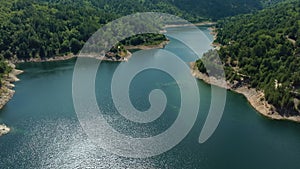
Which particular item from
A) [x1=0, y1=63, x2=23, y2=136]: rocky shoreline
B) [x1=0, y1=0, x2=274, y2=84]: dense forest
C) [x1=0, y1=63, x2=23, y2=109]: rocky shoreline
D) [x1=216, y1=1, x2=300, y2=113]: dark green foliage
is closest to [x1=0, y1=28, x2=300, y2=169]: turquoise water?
[x1=0, y1=63, x2=23, y2=136]: rocky shoreline

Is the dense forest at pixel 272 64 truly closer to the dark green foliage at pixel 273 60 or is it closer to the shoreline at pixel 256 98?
the dark green foliage at pixel 273 60

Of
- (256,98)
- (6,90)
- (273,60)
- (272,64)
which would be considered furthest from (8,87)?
(273,60)

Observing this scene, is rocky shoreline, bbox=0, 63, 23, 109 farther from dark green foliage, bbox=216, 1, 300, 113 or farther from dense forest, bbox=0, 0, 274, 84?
dark green foliage, bbox=216, 1, 300, 113

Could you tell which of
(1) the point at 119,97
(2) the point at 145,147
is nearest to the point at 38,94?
(1) the point at 119,97

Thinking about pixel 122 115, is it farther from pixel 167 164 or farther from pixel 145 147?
pixel 167 164

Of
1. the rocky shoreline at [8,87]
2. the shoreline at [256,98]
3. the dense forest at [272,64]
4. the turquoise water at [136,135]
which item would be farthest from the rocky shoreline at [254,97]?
the rocky shoreline at [8,87]

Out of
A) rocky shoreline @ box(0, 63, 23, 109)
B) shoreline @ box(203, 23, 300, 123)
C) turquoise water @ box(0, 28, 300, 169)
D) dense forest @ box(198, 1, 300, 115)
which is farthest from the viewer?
rocky shoreline @ box(0, 63, 23, 109)

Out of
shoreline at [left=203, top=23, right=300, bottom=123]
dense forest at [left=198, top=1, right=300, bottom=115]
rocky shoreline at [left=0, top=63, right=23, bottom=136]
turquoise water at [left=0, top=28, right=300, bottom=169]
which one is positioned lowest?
rocky shoreline at [left=0, top=63, right=23, bottom=136]
